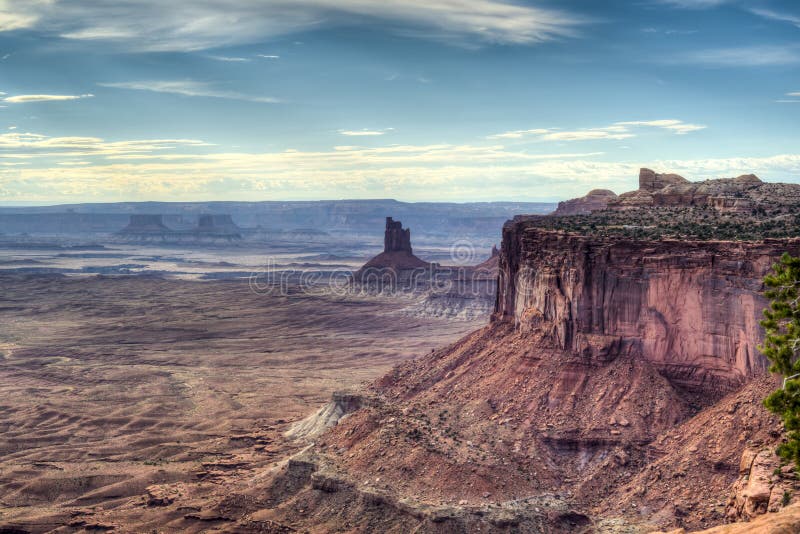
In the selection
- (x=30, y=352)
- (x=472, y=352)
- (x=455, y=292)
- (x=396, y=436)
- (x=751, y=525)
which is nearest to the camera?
(x=751, y=525)

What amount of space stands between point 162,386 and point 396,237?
91573 mm

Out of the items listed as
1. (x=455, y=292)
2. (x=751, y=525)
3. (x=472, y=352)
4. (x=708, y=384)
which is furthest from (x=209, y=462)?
(x=455, y=292)

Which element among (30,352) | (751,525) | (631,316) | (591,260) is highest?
(591,260)

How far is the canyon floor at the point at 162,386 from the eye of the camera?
2176 inches

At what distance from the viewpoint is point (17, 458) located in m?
66.1

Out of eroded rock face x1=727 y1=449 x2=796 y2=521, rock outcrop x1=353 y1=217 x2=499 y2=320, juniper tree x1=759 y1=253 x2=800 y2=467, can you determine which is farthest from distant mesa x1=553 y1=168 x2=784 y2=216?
rock outcrop x1=353 y1=217 x2=499 y2=320

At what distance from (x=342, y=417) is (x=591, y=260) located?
21.9 metres

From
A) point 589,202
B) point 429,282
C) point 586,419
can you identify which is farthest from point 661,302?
point 429,282

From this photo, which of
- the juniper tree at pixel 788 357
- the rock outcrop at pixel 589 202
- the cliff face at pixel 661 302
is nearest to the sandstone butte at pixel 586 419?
the cliff face at pixel 661 302

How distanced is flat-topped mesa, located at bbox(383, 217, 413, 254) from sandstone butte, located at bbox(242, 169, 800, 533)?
124 meters

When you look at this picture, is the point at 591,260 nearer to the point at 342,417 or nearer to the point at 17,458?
the point at 342,417

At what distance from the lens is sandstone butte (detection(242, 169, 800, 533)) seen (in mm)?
40469

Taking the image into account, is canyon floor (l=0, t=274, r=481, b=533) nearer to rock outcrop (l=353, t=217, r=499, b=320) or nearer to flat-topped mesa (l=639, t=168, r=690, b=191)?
rock outcrop (l=353, t=217, r=499, b=320)

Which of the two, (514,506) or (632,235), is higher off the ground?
(632,235)
